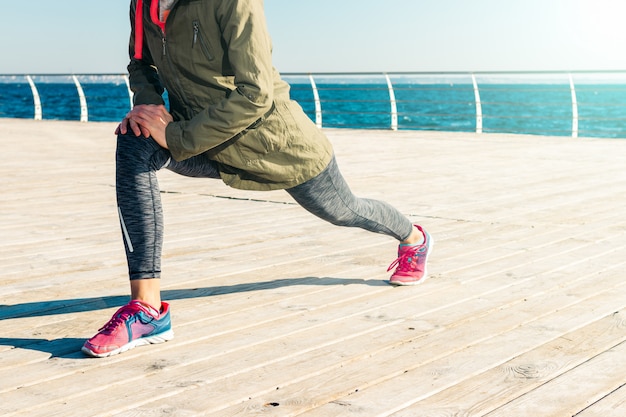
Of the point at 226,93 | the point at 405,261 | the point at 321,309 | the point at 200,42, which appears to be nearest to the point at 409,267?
the point at 405,261

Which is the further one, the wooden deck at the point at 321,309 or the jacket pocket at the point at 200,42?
the jacket pocket at the point at 200,42

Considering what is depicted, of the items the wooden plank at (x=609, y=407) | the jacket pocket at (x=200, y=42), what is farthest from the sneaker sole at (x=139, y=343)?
the wooden plank at (x=609, y=407)

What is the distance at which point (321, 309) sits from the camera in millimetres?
2699

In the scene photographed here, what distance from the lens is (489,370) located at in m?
2.08

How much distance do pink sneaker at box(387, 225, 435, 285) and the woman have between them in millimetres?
610

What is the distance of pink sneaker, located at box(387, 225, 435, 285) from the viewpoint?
119 inches

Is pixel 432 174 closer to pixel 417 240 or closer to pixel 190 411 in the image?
pixel 417 240

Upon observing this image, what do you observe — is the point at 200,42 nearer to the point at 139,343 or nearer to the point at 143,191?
the point at 143,191

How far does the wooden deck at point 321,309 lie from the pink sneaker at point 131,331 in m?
0.03

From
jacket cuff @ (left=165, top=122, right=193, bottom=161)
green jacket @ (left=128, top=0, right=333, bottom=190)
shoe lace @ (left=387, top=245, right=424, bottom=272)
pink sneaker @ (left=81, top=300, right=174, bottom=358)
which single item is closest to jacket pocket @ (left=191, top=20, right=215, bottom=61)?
green jacket @ (left=128, top=0, right=333, bottom=190)

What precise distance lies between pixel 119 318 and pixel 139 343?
0.08 meters

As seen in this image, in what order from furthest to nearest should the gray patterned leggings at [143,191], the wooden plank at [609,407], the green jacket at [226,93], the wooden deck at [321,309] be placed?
the gray patterned leggings at [143,191] → the green jacket at [226,93] → the wooden deck at [321,309] → the wooden plank at [609,407]

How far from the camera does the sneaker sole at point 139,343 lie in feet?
7.18

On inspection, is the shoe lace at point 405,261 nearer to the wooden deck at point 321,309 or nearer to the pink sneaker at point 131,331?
the wooden deck at point 321,309
